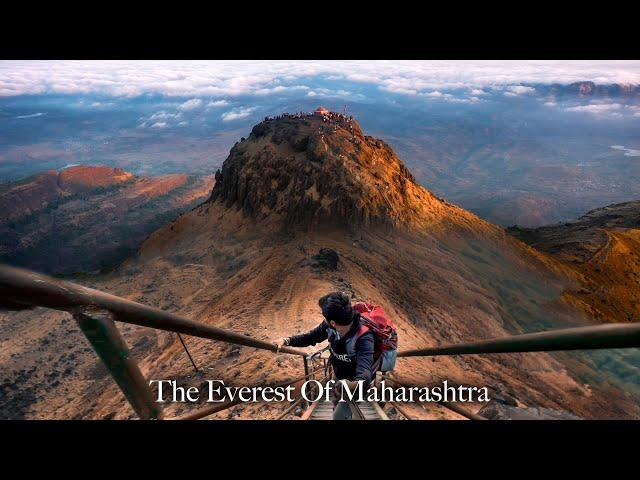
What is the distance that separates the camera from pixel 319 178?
21.4 metres

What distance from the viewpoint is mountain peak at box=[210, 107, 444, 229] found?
20547 millimetres

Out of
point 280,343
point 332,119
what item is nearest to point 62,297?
point 280,343

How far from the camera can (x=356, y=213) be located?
2023 cm

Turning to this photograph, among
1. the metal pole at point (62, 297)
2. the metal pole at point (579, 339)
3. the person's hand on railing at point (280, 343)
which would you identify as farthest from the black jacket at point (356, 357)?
the metal pole at point (62, 297)

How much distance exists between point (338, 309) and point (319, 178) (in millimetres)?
18636

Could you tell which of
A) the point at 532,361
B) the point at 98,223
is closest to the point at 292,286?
the point at 532,361

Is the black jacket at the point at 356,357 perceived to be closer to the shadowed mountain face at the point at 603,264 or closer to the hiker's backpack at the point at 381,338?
the hiker's backpack at the point at 381,338

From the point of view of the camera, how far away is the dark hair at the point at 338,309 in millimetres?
3150

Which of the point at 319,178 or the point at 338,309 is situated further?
the point at 319,178

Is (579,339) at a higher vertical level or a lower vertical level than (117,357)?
higher

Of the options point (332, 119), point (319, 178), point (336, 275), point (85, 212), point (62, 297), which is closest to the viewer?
point (62, 297)

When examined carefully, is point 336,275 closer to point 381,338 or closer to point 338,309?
point 381,338

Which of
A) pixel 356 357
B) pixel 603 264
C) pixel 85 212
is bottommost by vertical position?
pixel 85 212
